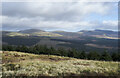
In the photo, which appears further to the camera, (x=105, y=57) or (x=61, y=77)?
(x=105, y=57)

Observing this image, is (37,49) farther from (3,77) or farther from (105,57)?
(3,77)

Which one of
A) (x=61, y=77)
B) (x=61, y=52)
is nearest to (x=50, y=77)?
(x=61, y=77)

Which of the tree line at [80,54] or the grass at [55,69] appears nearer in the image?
the grass at [55,69]

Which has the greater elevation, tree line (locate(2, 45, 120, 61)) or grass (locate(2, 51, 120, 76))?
grass (locate(2, 51, 120, 76))

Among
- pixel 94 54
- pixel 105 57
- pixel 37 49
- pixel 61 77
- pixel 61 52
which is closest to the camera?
pixel 61 77

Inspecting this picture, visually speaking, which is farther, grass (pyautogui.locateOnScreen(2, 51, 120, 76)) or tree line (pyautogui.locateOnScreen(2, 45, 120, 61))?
tree line (pyautogui.locateOnScreen(2, 45, 120, 61))

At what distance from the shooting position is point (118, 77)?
1187cm

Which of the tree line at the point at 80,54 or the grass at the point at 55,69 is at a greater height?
the grass at the point at 55,69

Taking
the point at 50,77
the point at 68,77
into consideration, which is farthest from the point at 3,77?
the point at 68,77

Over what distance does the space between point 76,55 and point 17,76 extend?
6220 cm

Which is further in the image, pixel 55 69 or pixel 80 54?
pixel 80 54

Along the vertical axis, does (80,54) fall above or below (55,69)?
below

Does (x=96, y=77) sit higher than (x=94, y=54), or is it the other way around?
(x=96, y=77)

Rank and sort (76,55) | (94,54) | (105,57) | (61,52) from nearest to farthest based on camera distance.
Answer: (105,57)
(94,54)
(76,55)
(61,52)
